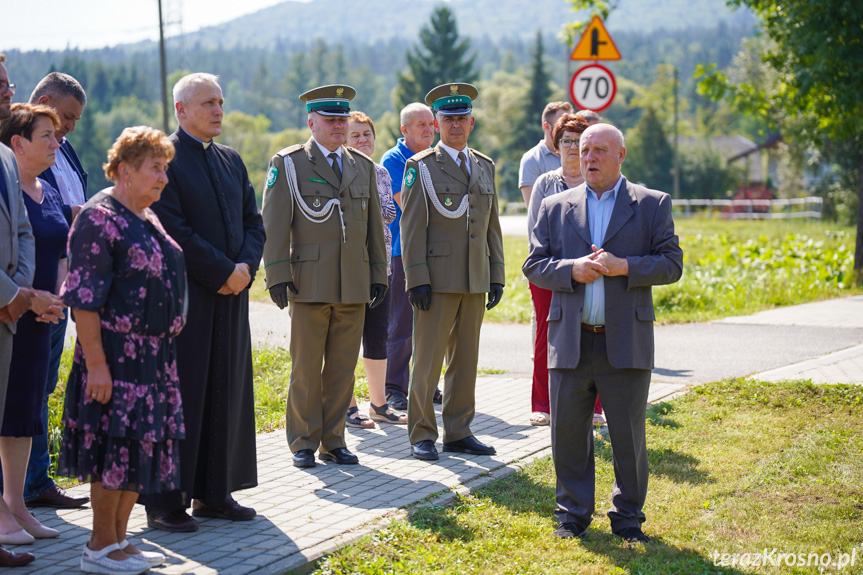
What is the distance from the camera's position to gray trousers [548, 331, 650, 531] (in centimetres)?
499

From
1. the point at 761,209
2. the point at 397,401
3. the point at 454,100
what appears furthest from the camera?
the point at 761,209

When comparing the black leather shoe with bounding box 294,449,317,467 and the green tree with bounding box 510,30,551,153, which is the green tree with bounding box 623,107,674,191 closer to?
the green tree with bounding box 510,30,551,153

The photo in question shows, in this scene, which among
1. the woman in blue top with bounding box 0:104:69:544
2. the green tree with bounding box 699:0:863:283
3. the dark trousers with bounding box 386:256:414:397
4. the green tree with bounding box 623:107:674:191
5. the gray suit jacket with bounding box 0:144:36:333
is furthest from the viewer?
the green tree with bounding box 623:107:674:191

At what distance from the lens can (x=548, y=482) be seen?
239 inches

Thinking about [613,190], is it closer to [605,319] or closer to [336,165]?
[605,319]

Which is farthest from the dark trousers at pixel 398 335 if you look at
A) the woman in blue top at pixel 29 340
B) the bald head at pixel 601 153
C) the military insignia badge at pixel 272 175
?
the woman in blue top at pixel 29 340

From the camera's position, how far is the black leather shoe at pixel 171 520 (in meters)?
5.04

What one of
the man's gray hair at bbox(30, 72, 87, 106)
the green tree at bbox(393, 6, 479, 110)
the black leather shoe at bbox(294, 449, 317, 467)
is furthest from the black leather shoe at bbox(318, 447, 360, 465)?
the green tree at bbox(393, 6, 479, 110)

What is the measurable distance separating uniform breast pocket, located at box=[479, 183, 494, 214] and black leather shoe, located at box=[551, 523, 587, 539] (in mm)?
2585

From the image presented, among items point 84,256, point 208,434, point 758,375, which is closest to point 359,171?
point 208,434

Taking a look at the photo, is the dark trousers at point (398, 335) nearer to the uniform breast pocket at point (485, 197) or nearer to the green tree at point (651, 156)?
the uniform breast pocket at point (485, 197)

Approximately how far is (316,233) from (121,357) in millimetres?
2347

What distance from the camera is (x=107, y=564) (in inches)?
170

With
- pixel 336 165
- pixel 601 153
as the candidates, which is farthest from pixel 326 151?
pixel 601 153
